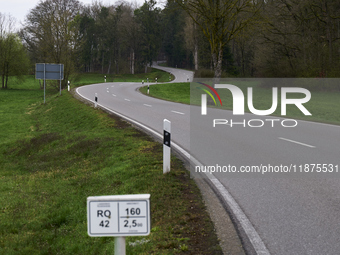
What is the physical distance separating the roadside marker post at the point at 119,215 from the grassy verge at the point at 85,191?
1.69m

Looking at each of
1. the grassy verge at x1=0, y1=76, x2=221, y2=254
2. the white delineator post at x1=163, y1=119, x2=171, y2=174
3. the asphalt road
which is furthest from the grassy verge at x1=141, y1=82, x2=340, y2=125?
the white delineator post at x1=163, y1=119, x2=171, y2=174

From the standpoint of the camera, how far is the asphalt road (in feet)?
14.9

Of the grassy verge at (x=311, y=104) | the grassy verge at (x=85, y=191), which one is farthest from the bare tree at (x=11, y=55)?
the grassy verge at (x=85, y=191)

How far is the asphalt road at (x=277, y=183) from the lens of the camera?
14.9 ft

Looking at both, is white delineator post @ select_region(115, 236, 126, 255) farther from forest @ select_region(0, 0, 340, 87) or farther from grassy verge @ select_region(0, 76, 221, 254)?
forest @ select_region(0, 0, 340, 87)

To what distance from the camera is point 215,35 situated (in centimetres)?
2452

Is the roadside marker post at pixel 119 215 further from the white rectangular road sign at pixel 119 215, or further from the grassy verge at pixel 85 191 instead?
the grassy verge at pixel 85 191

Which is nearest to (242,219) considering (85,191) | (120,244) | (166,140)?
(120,244)

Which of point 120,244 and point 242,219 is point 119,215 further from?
point 242,219

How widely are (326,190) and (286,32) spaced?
31.4m

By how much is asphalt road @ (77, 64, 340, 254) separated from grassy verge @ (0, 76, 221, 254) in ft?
2.02

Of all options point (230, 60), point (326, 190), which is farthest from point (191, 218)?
point (230, 60)

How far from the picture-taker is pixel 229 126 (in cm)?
1398

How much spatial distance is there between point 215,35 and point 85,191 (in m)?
18.8
